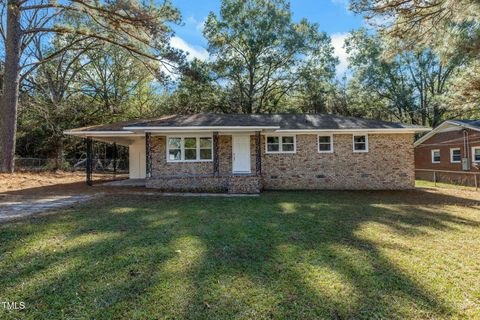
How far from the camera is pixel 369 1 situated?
297 inches

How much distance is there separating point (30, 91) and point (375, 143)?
74.0 feet

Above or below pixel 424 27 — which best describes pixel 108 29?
above

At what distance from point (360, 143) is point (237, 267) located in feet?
39.0

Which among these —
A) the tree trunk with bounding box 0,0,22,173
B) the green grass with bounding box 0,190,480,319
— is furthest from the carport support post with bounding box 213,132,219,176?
the tree trunk with bounding box 0,0,22,173

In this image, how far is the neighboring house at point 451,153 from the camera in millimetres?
16859

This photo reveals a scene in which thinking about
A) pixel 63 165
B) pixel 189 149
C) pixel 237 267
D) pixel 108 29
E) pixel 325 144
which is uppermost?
pixel 108 29

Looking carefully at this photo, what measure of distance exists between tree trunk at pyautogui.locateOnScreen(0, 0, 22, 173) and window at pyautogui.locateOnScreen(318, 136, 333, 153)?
14.6m

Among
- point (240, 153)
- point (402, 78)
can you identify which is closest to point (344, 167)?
point (240, 153)

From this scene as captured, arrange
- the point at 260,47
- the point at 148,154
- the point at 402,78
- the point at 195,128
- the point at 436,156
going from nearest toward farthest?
the point at 195,128, the point at 148,154, the point at 436,156, the point at 260,47, the point at 402,78

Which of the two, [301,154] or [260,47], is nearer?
[301,154]

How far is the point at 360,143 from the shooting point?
1369 centimetres

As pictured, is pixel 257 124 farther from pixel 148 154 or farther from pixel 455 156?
pixel 455 156

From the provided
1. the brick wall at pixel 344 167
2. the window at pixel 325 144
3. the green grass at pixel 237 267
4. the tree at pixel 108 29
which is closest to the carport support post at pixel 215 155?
the brick wall at pixel 344 167

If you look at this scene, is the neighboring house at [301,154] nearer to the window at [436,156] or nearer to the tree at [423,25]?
the tree at [423,25]
